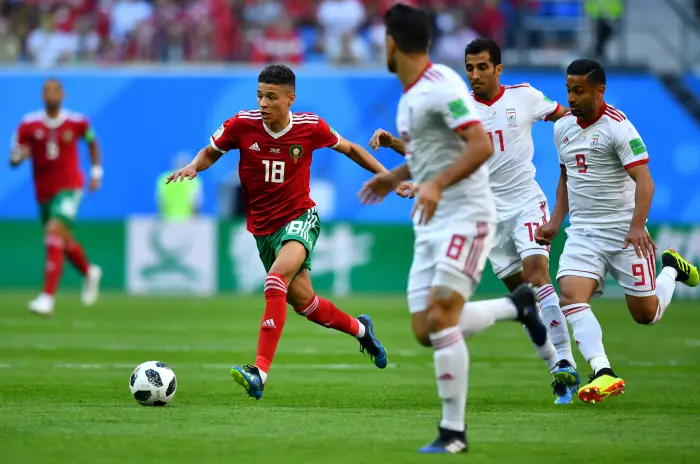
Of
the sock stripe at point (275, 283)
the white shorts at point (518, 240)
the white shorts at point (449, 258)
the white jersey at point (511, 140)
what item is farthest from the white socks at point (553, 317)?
the white shorts at point (449, 258)

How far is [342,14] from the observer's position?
26766mm

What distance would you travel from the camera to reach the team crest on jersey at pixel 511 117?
33.3ft

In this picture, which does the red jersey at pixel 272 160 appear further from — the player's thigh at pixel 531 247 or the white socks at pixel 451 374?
the white socks at pixel 451 374

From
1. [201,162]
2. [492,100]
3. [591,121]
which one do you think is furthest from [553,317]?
[201,162]

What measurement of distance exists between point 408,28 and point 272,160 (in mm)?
3228

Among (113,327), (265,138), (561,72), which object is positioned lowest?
(113,327)

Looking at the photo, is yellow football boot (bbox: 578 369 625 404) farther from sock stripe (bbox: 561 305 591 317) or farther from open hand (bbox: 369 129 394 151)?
open hand (bbox: 369 129 394 151)

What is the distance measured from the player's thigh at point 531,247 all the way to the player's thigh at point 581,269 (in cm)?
18

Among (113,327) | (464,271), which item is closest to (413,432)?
(464,271)

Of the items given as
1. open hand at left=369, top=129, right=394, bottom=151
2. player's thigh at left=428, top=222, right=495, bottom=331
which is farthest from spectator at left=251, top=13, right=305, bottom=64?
player's thigh at left=428, top=222, right=495, bottom=331

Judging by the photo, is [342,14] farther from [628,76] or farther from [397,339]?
[397,339]

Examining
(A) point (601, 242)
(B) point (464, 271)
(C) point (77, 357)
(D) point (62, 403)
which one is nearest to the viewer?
(B) point (464, 271)

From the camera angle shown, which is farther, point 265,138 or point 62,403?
point 265,138

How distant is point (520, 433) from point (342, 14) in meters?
20.0
